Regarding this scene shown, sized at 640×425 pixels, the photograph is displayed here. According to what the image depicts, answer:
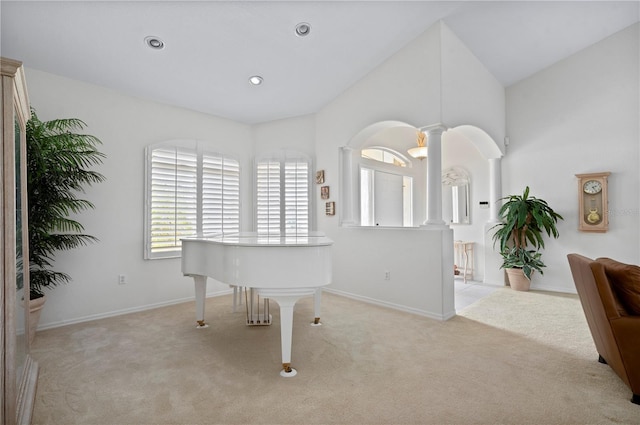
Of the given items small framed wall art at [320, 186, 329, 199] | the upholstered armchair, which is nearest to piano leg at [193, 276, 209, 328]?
small framed wall art at [320, 186, 329, 199]

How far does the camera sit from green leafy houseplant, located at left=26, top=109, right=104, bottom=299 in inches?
112

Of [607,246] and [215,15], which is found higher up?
[215,15]

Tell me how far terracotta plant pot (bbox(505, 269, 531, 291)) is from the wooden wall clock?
107 cm

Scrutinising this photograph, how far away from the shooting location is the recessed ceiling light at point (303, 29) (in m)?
3.26

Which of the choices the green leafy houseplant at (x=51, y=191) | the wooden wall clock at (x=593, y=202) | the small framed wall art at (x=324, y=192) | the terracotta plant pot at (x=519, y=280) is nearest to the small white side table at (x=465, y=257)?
the terracotta plant pot at (x=519, y=280)

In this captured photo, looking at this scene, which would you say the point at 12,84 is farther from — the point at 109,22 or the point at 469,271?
the point at 469,271

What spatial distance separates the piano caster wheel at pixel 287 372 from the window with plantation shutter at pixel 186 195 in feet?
8.75

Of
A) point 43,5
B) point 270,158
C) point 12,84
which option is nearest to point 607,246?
point 270,158

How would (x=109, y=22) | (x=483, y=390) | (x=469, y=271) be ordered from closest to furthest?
(x=483, y=390)
(x=109, y=22)
(x=469, y=271)

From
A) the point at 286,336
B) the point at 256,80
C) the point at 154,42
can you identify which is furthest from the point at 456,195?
the point at 154,42

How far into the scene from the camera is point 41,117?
3.31 m

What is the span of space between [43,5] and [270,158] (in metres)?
3.00

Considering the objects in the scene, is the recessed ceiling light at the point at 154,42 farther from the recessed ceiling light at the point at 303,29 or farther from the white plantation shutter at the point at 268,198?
the white plantation shutter at the point at 268,198

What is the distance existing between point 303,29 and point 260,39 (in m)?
0.48
